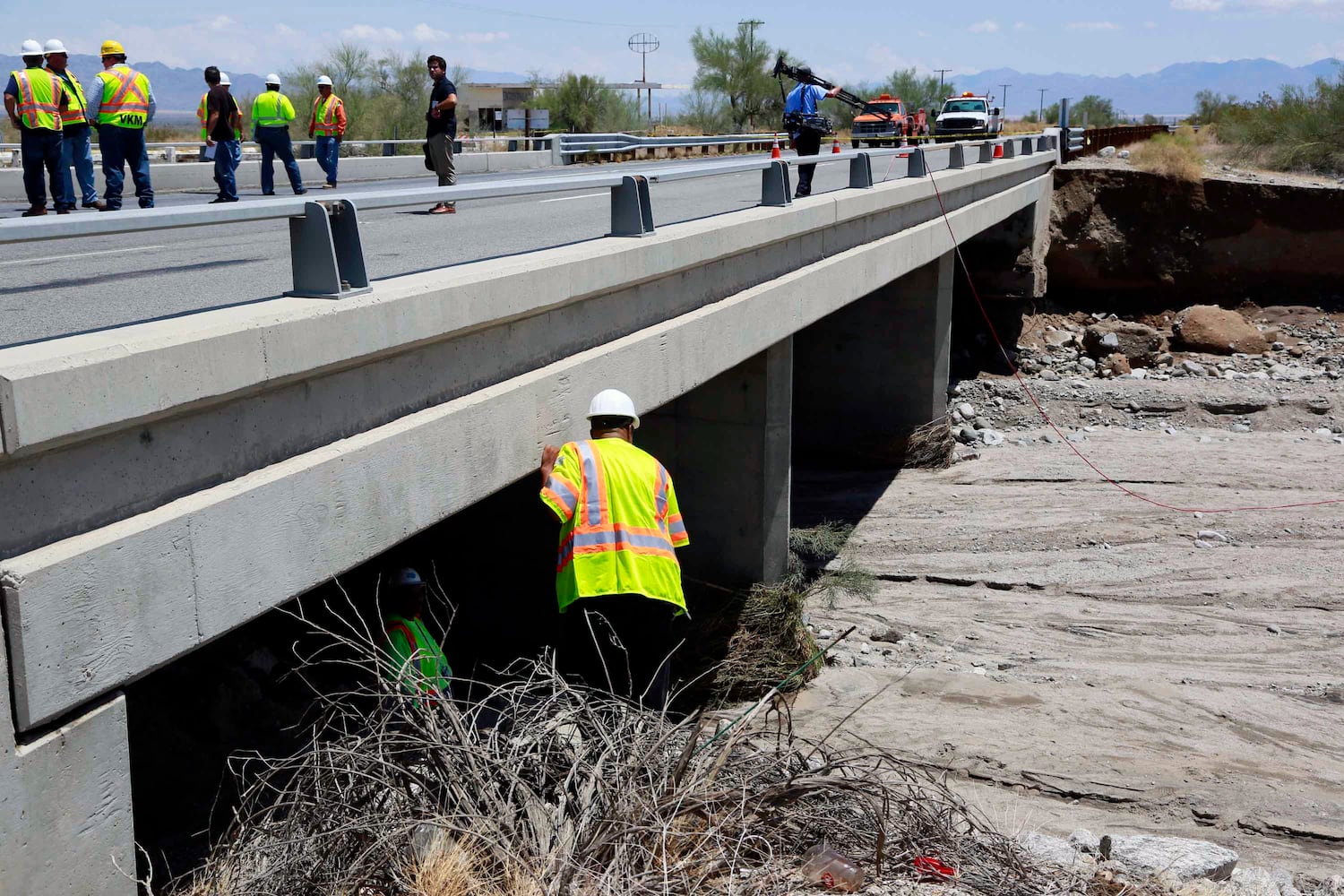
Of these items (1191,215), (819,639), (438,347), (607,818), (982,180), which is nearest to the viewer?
(607,818)

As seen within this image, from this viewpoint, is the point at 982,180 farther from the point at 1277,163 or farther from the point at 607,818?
the point at 1277,163

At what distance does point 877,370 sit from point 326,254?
14.9 metres

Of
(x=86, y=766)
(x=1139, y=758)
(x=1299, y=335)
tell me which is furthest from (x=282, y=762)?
(x=1299, y=335)

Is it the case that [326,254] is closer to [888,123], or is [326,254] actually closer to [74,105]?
[74,105]

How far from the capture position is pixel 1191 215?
2728 cm

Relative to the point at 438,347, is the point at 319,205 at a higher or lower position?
higher

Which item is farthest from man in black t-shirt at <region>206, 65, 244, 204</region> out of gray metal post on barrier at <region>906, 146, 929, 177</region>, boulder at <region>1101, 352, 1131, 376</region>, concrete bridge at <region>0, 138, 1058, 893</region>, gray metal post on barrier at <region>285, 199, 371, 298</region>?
boulder at <region>1101, 352, 1131, 376</region>

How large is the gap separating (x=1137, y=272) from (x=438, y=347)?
2521 cm

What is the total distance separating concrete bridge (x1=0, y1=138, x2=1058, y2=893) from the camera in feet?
11.4

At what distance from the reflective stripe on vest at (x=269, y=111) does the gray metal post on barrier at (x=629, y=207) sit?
29.6ft

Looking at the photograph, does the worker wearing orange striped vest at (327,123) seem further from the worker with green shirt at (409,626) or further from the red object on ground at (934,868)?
the red object on ground at (934,868)

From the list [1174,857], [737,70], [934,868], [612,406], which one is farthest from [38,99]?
[737,70]

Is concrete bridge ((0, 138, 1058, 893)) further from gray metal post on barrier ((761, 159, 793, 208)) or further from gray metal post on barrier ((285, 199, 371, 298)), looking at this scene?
gray metal post on barrier ((761, 159, 793, 208))

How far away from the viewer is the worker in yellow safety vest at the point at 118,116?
12.0 m
